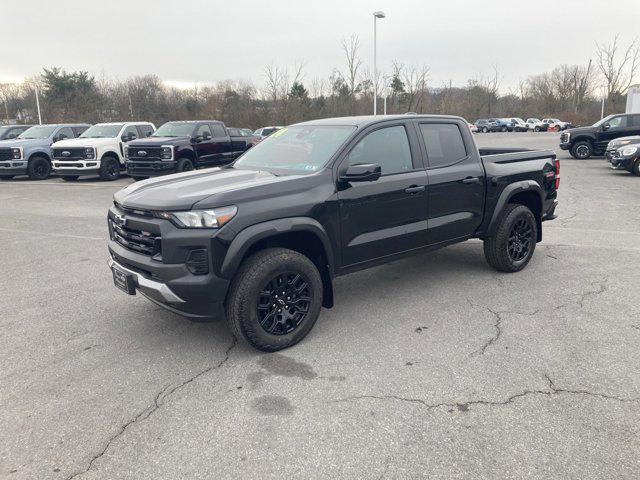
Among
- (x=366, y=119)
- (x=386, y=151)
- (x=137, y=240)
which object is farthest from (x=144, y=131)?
(x=137, y=240)

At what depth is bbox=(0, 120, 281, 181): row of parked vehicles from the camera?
14.4 metres

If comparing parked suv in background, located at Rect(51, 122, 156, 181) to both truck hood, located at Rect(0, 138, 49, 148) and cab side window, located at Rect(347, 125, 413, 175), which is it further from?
cab side window, located at Rect(347, 125, 413, 175)

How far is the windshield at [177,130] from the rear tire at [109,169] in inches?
87.1

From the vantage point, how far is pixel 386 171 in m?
4.69

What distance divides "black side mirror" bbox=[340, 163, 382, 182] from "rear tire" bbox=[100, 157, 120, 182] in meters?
14.0

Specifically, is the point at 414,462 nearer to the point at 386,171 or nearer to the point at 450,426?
the point at 450,426

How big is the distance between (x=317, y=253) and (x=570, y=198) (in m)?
9.28

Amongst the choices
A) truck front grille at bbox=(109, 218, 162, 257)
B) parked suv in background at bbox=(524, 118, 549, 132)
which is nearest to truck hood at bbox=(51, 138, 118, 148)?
truck front grille at bbox=(109, 218, 162, 257)

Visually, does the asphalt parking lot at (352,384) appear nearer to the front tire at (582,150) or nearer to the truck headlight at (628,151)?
the truck headlight at (628,151)

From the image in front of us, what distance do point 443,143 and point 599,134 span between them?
728 inches

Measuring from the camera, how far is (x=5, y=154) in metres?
16.9

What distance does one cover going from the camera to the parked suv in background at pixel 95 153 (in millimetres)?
15875

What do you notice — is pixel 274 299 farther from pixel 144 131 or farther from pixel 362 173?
pixel 144 131

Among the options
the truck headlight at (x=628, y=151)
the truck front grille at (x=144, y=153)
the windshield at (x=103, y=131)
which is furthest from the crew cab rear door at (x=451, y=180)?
the windshield at (x=103, y=131)
